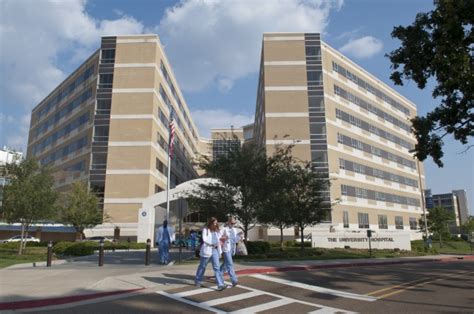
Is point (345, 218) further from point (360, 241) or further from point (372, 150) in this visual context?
point (360, 241)

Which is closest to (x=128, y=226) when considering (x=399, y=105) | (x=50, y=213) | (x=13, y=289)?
(x=50, y=213)

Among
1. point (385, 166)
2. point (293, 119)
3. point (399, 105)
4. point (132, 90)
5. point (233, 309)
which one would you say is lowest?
point (233, 309)

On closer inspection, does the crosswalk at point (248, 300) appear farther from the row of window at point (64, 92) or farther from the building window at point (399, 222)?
the building window at point (399, 222)

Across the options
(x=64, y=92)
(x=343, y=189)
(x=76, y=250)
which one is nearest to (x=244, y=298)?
(x=76, y=250)

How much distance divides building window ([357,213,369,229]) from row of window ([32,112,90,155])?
3768 cm

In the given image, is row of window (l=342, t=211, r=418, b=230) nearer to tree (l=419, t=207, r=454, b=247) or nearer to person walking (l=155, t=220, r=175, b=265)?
tree (l=419, t=207, r=454, b=247)

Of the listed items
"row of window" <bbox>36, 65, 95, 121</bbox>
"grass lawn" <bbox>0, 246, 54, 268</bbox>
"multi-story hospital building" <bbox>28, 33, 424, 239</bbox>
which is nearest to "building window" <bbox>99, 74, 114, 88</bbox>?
"multi-story hospital building" <bbox>28, 33, 424, 239</bbox>

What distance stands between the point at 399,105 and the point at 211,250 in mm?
68791

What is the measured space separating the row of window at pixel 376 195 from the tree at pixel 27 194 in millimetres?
36730

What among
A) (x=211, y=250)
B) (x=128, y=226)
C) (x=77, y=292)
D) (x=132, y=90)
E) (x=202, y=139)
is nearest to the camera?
(x=77, y=292)

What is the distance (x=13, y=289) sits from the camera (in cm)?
998

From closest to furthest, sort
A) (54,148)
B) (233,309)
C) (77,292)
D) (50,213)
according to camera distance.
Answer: (233,309)
(77,292)
(50,213)
(54,148)

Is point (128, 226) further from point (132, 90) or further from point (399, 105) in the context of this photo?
point (399, 105)

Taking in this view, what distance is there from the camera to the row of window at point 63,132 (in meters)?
54.1
